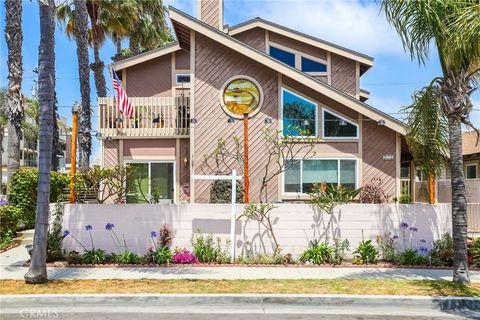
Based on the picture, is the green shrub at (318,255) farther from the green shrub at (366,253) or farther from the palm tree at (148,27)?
the palm tree at (148,27)

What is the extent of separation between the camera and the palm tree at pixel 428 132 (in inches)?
428

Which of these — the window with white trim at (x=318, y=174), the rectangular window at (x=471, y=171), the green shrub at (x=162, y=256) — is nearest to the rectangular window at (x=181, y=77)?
the window with white trim at (x=318, y=174)

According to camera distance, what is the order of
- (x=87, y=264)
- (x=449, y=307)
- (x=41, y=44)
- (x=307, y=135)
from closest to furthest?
(x=449, y=307) < (x=41, y=44) < (x=87, y=264) < (x=307, y=135)

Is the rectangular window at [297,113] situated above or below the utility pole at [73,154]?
above

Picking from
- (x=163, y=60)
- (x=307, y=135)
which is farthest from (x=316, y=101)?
(x=163, y=60)

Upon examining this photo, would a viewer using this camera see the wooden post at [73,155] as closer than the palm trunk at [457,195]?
No

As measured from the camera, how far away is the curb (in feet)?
27.1

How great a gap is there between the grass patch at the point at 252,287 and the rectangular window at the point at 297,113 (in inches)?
291

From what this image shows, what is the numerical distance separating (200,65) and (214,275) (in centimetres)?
849

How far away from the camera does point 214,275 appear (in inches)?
405

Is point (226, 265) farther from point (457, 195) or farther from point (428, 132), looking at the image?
point (428, 132)

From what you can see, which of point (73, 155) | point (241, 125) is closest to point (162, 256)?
point (73, 155)

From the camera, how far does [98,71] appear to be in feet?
81.7

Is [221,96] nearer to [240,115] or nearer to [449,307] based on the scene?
[240,115]
